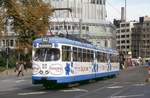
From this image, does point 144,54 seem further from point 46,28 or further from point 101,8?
point 46,28

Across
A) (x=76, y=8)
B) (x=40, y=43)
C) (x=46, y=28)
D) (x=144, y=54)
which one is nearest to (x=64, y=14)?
(x=76, y=8)

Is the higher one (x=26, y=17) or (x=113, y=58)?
(x=26, y=17)

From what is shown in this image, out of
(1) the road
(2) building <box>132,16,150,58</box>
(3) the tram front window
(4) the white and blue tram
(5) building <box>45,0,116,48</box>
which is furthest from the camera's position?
(2) building <box>132,16,150,58</box>

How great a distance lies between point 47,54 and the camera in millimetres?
28047

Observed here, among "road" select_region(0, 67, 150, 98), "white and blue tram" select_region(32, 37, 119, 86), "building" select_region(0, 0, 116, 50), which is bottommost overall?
"road" select_region(0, 67, 150, 98)

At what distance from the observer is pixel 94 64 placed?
36.0 metres

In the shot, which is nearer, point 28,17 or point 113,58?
point 113,58

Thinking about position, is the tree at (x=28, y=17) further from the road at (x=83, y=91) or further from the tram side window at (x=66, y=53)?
the tram side window at (x=66, y=53)

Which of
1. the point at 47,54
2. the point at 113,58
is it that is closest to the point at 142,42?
the point at 113,58

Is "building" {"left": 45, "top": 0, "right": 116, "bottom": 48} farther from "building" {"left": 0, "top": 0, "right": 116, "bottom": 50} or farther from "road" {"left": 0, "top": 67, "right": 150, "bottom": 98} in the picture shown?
"road" {"left": 0, "top": 67, "right": 150, "bottom": 98}

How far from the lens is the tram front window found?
2788 centimetres

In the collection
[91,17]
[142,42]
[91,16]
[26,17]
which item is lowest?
[26,17]

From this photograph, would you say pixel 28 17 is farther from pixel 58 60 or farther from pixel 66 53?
pixel 58 60

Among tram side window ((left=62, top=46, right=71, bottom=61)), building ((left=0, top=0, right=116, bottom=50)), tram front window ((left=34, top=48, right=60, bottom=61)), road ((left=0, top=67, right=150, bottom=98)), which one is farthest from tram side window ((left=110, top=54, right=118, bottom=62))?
building ((left=0, top=0, right=116, bottom=50))
